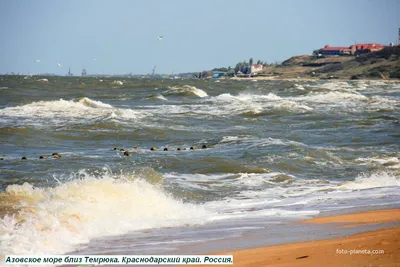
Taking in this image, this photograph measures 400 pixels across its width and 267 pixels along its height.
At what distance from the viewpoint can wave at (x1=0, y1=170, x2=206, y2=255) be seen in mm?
8555

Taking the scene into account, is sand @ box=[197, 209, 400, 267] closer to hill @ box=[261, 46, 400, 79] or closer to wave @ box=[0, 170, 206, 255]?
wave @ box=[0, 170, 206, 255]

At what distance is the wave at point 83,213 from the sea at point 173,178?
0.02m

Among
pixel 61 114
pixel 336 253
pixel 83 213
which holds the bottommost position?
pixel 61 114

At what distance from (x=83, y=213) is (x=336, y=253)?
4460 millimetres

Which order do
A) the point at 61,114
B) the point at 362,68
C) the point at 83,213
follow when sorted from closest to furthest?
the point at 83,213, the point at 61,114, the point at 362,68

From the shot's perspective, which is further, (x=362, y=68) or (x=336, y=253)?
(x=362, y=68)

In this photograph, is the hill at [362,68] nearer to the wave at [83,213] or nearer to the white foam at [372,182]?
the white foam at [372,182]

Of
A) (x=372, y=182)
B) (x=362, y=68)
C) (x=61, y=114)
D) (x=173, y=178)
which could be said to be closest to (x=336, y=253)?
(x=372, y=182)

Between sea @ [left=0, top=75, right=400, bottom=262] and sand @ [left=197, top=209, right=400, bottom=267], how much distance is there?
78cm

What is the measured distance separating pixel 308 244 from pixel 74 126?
2097 cm

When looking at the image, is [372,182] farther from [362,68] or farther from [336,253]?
[362,68]

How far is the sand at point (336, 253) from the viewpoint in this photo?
645 centimetres

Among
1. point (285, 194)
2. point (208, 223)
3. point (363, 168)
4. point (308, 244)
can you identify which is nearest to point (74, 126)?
point (363, 168)

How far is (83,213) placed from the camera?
33.1 ft
